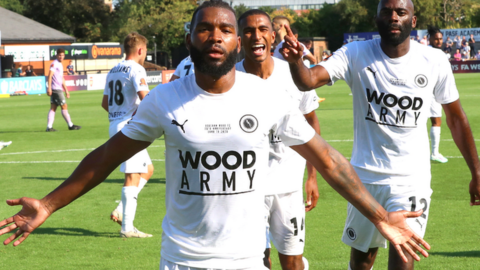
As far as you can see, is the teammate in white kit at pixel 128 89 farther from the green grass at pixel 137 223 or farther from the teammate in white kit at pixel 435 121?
the teammate in white kit at pixel 435 121

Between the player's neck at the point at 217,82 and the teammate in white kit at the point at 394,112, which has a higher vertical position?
the player's neck at the point at 217,82

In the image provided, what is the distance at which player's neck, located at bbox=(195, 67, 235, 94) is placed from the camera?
3221 mm

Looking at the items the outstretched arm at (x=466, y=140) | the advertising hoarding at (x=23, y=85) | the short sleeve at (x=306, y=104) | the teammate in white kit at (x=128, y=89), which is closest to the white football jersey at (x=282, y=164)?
the short sleeve at (x=306, y=104)

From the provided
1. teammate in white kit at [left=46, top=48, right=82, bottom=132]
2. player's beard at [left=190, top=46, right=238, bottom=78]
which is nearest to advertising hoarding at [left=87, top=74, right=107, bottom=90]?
teammate in white kit at [left=46, top=48, right=82, bottom=132]

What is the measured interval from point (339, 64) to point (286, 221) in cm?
139

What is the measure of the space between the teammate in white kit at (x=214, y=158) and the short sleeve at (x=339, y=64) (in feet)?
5.67

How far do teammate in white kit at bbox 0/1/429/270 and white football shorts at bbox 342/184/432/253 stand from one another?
5.10ft

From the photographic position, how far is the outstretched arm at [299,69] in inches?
168

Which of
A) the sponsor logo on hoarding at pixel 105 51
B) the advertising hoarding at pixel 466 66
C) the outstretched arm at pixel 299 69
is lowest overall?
the sponsor logo on hoarding at pixel 105 51

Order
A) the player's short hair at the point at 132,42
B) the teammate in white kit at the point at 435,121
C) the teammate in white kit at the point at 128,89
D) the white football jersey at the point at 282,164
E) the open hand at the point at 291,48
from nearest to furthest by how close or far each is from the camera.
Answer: the open hand at the point at 291,48 → the white football jersey at the point at 282,164 → the teammate in white kit at the point at 128,89 → the player's short hair at the point at 132,42 → the teammate in white kit at the point at 435,121

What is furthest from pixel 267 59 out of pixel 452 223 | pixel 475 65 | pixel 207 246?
pixel 475 65

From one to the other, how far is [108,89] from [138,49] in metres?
0.68

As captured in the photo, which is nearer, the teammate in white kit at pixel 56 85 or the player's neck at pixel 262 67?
the player's neck at pixel 262 67

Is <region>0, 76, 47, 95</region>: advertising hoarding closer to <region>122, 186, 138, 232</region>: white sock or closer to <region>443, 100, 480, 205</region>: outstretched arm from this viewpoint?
<region>122, 186, 138, 232</region>: white sock
